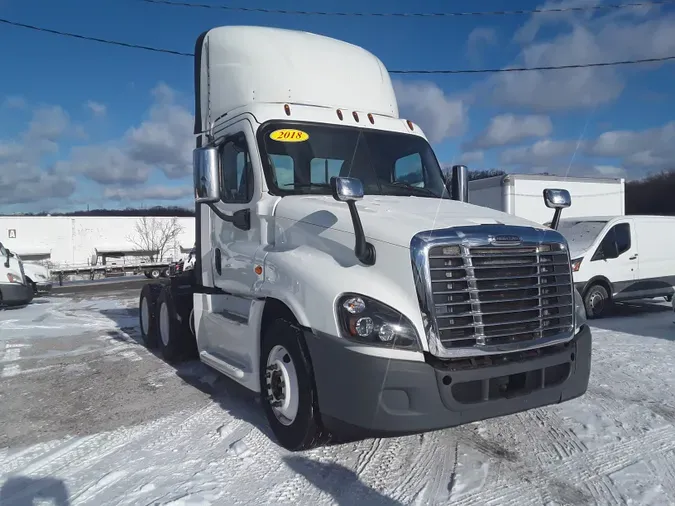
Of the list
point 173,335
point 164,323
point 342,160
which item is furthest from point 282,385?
point 164,323

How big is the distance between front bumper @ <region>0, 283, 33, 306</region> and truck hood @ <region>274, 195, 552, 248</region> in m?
13.0

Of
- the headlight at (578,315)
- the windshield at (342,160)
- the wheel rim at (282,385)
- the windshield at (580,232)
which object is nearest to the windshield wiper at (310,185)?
the windshield at (342,160)

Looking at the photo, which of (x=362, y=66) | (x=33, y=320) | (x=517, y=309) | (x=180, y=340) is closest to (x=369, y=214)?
(x=517, y=309)

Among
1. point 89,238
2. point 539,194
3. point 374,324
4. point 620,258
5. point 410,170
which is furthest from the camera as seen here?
point 89,238

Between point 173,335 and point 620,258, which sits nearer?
point 173,335

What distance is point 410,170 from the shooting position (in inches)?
220

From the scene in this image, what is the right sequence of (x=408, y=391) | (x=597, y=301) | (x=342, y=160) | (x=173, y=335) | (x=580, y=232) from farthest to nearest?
(x=580, y=232) < (x=597, y=301) < (x=173, y=335) < (x=342, y=160) < (x=408, y=391)

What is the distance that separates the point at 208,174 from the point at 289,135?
83 centimetres

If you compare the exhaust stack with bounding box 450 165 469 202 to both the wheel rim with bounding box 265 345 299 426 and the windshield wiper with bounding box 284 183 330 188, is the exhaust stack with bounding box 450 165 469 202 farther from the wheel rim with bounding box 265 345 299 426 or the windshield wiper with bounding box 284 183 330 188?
the wheel rim with bounding box 265 345 299 426

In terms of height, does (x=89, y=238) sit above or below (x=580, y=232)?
above

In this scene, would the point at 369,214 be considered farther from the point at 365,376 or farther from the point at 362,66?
the point at 362,66

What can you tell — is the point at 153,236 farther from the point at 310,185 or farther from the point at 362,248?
the point at 362,248

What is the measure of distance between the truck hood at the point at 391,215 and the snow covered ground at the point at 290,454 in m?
1.68

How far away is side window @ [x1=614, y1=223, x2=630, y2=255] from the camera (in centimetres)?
1109
